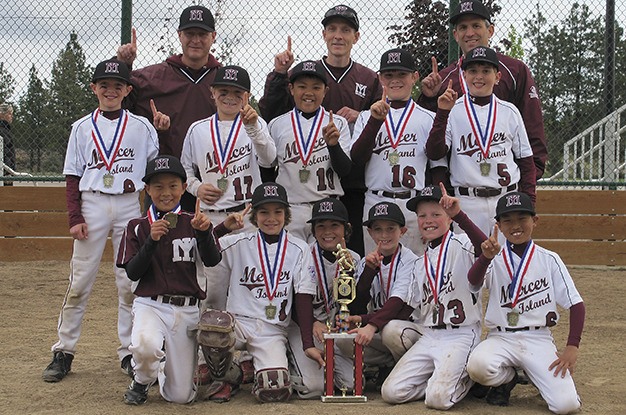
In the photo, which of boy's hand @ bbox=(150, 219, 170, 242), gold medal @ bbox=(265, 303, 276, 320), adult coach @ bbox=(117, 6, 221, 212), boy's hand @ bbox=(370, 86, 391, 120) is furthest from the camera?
adult coach @ bbox=(117, 6, 221, 212)

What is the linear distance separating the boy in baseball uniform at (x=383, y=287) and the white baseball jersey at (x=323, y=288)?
15 centimetres

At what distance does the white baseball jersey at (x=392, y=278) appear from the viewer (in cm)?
544

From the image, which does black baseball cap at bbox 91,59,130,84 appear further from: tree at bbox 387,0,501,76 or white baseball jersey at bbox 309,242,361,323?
tree at bbox 387,0,501,76

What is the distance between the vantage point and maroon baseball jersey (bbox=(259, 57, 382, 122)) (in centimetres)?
625

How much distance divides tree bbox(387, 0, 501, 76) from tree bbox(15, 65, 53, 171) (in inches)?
149

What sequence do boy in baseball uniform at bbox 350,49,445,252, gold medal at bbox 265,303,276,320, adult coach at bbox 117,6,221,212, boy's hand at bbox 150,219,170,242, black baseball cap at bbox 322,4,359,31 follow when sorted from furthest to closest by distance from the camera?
black baseball cap at bbox 322,4,359,31
adult coach at bbox 117,6,221,212
boy in baseball uniform at bbox 350,49,445,252
gold medal at bbox 265,303,276,320
boy's hand at bbox 150,219,170,242

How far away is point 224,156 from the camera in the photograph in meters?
5.69

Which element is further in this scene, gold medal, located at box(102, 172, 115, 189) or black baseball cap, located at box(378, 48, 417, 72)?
black baseball cap, located at box(378, 48, 417, 72)

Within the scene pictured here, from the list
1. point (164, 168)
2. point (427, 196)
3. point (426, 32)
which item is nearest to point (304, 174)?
point (427, 196)

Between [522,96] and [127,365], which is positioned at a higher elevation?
[522,96]

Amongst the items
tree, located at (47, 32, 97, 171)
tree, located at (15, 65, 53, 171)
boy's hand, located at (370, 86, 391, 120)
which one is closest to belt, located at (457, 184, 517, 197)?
boy's hand, located at (370, 86, 391, 120)

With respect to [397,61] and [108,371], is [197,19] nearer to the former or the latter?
[397,61]

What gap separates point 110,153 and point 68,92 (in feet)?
13.5

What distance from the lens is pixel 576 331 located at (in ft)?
16.2
